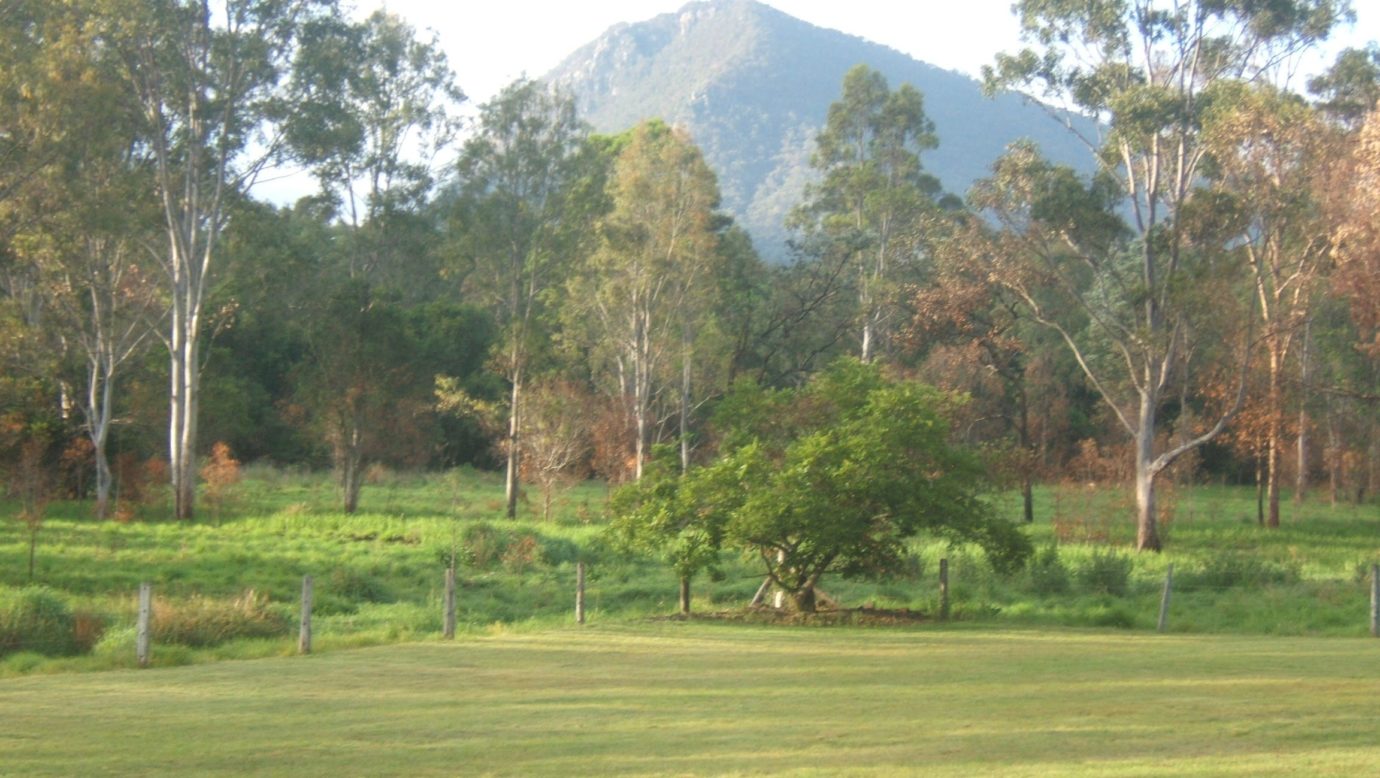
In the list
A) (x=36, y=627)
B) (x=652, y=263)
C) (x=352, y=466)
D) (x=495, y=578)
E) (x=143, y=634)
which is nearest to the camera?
(x=143, y=634)

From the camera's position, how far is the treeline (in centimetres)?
3531

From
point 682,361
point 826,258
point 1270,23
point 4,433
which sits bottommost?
point 4,433

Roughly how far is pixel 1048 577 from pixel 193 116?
88.5ft

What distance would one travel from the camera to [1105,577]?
28.5 m

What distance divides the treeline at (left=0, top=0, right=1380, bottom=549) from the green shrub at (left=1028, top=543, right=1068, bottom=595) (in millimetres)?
2908

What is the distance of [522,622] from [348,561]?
777 centimetres

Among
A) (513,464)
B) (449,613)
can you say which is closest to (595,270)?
(513,464)

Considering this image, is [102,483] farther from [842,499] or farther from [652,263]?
[842,499]

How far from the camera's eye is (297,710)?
498 inches

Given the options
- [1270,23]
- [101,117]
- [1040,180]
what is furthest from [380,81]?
[1270,23]

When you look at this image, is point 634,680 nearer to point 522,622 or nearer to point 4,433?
point 522,622

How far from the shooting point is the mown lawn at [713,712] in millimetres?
10117

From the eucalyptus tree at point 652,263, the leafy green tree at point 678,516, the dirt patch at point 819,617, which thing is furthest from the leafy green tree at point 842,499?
the eucalyptus tree at point 652,263

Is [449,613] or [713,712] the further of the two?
[449,613]
